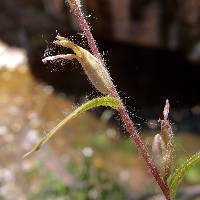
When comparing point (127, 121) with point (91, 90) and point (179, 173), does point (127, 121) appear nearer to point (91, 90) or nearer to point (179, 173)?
point (179, 173)

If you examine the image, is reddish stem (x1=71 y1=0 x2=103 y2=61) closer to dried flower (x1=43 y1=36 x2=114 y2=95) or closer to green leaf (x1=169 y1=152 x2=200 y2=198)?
dried flower (x1=43 y1=36 x2=114 y2=95)

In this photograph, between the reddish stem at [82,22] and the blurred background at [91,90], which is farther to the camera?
the blurred background at [91,90]

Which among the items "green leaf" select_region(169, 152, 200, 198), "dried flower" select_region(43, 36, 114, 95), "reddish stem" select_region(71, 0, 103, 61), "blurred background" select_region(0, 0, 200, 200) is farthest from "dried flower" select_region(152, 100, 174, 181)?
"blurred background" select_region(0, 0, 200, 200)

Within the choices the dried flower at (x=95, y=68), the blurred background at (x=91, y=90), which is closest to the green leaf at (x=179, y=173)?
the dried flower at (x=95, y=68)

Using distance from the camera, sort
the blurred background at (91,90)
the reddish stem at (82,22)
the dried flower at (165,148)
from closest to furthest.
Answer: the reddish stem at (82,22) → the dried flower at (165,148) → the blurred background at (91,90)

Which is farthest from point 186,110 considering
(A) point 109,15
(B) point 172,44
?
(A) point 109,15

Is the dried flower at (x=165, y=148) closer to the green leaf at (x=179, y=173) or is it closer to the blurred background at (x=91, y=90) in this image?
the green leaf at (x=179, y=173)

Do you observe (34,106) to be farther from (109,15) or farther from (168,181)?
(168,181)
